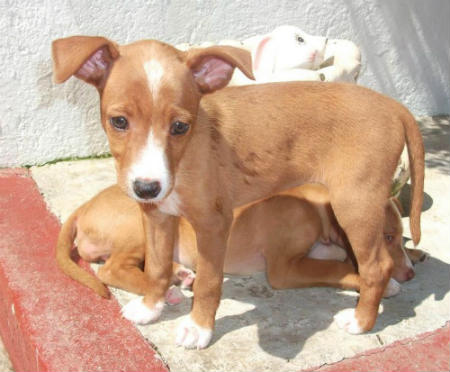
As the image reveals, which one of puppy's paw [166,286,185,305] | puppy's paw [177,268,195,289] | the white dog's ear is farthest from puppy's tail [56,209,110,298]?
the white dog's ear

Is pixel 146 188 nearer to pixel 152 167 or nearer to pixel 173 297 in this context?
pixel 152 167

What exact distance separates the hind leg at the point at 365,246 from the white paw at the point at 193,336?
944 mm

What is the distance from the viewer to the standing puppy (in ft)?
→ 11.5

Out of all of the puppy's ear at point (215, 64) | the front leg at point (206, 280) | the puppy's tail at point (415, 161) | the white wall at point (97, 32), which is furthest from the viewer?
the white wall at point (97, 32)

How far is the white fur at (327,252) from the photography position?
5.23m

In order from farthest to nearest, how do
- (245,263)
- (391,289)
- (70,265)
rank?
→ (245,263) → (391,289) → (70,265)

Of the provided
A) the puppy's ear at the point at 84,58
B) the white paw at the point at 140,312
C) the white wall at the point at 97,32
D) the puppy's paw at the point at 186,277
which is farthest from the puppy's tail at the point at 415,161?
the white wall at the point at 97,32

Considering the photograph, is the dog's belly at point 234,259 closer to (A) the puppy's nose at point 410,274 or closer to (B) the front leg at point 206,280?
(B) the front leg at point 206,280

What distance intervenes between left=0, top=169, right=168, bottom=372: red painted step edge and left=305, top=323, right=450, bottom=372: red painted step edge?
1161 millimetres

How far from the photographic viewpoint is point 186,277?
4777mm

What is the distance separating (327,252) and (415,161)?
1.35 m

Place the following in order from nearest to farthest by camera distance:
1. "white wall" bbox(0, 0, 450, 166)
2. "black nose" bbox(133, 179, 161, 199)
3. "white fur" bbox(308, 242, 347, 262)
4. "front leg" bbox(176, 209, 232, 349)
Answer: "black nose" bbox(133, 179, 161, 199) → "front leg" bbox(176, 209, 232, 349) → "white fur" bbox(308, 242, 347, 262) → "white wall" bbox(0, 0, 450, 166)

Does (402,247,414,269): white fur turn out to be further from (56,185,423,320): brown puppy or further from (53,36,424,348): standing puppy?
(53,36,424,348): standing puppy

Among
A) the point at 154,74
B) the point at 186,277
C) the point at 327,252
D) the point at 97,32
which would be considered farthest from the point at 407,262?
the point at 97,32
